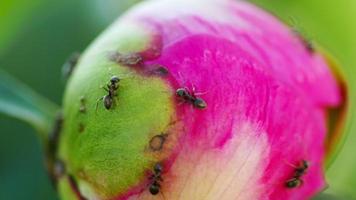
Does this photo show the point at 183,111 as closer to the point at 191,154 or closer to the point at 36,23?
the point at 191,154

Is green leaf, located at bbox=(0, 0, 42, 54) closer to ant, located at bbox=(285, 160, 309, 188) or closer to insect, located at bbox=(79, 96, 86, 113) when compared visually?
insect, located at bbox=(79, 96, 86, 113)

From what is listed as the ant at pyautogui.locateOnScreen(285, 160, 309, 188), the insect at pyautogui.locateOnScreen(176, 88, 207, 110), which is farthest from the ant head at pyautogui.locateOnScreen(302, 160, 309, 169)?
the insect at pyautogui.locateOnScreen(176, 88, 207, 110)

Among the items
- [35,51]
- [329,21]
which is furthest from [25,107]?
[329,21]

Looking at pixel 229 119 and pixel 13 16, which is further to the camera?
pixel 13 16

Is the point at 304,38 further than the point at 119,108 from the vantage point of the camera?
Yes

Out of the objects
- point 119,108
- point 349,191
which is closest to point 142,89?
point 119,108

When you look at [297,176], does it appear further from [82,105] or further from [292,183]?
[82,105]
